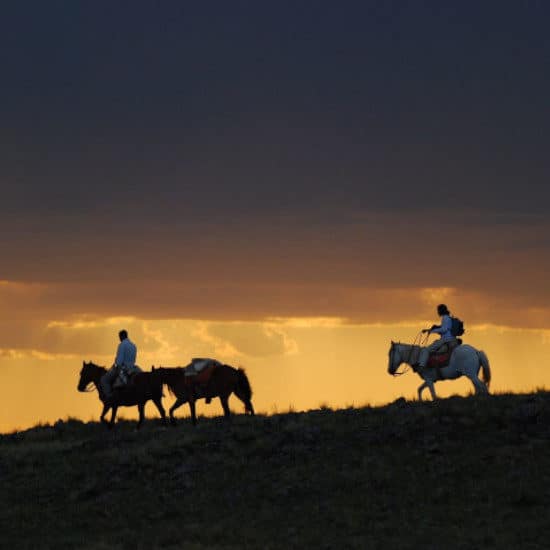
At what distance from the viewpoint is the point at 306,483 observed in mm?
31812

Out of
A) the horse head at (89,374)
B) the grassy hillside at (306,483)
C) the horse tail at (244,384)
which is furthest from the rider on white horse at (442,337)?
the horse head at (89,374)

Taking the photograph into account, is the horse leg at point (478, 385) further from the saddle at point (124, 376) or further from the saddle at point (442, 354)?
the saddle at point (124, 376)

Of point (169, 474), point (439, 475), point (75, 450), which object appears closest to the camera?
point (439, 475)

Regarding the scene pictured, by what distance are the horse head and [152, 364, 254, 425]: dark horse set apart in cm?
231

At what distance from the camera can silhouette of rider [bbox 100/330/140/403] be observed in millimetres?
41406

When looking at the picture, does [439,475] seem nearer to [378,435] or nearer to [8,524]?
[378,435]

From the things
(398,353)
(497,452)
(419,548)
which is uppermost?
(398,353)

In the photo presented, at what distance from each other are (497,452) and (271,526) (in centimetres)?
711

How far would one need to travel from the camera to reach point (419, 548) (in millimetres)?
26062

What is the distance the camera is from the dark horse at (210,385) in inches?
1647

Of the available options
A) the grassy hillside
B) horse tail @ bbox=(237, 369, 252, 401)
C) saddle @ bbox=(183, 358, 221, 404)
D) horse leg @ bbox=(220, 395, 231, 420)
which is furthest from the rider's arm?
saddle @ bbox=(183, 358, 221, 404)

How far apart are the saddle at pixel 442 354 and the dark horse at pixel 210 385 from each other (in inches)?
265

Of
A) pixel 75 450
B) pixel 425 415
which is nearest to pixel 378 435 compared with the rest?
pixel 425 415

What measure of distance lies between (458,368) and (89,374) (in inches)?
518
